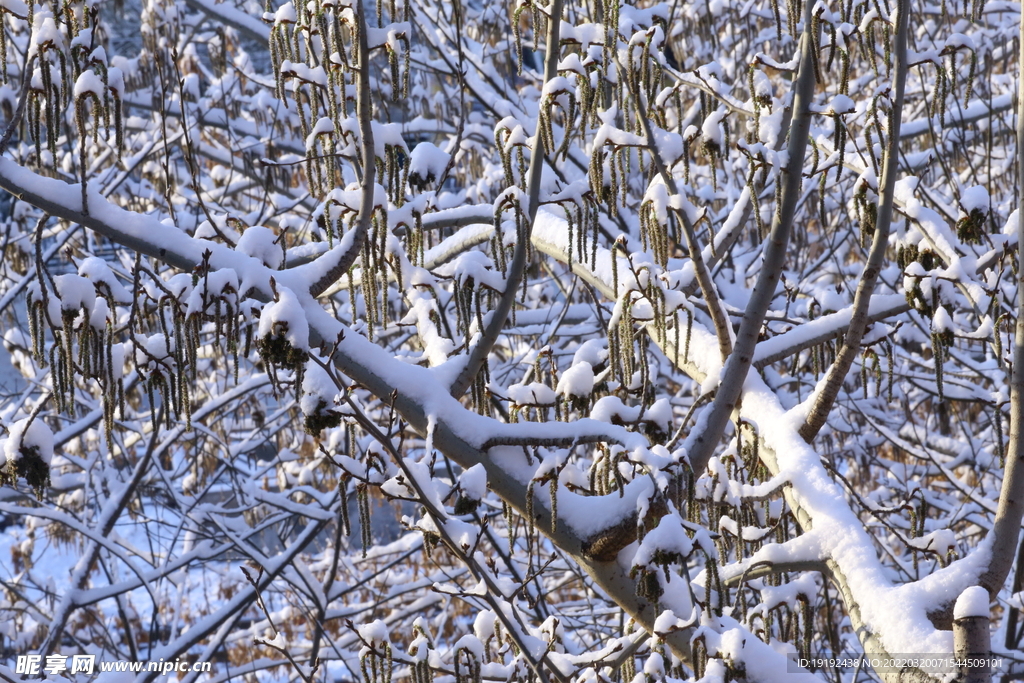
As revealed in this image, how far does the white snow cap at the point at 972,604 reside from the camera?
1.90 metres

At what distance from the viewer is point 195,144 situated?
542cm

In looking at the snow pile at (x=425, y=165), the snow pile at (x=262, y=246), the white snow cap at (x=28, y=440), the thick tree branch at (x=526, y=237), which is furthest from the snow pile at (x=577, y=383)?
the white snow cap at (x=28, y=440)

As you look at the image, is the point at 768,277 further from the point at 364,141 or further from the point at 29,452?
the point at 29,452

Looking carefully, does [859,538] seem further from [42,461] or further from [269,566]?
[269,566]

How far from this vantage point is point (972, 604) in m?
1.90

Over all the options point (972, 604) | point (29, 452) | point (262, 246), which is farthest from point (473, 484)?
point (972, 604)

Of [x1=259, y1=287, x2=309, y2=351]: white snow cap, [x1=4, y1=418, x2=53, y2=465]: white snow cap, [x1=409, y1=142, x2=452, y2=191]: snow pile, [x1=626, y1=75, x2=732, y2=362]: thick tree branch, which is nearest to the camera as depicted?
[x1=259, y1=287, x2=309, y2=351]: white snow cap

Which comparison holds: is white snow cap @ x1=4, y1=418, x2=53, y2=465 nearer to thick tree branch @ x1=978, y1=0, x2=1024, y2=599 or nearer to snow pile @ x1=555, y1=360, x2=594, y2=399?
snow pile @ x1=555, y1=360, x2=594, y2=399

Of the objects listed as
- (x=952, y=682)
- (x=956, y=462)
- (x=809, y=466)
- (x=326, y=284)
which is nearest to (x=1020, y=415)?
(x=952, y=682)

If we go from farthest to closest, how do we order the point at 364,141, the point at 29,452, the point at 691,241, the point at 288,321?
the point at 691,241 → the point at 29,452 → the point at 364,141 → the point at 288,321

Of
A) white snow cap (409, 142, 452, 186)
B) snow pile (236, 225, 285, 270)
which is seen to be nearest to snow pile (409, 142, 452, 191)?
white snow cap (409, 142, 452, 186)

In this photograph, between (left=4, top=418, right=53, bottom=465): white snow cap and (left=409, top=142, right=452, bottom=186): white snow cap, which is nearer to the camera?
(left=4, top=418, right=53, bottom=465): white snow cap

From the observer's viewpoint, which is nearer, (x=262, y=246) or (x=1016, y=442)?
(x=1016, y=442)

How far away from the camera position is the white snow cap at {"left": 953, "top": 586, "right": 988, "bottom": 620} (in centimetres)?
190
